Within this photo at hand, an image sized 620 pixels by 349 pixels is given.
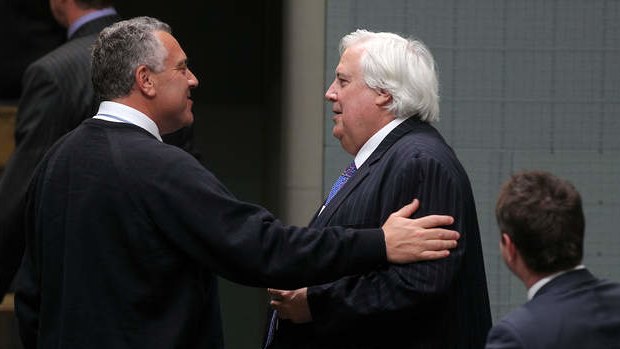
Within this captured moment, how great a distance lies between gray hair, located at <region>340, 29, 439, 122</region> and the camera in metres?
4.08

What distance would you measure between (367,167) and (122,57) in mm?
774

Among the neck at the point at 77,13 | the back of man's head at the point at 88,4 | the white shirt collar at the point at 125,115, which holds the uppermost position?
the back of man's head at the point at 88,4

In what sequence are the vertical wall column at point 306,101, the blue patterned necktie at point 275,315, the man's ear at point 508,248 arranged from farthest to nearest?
the vertical wall column at point 306,101, the blue patterned necktie at point 275,315, the man's ear at point 508,248

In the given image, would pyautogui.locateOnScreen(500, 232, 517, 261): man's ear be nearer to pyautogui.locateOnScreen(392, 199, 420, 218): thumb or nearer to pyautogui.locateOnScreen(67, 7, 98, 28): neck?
pyautogui.locateOnScreen(392, 199, 420, 218): thumb

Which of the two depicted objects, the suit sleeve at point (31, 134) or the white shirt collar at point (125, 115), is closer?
the white shirt collar at point (125, 115)

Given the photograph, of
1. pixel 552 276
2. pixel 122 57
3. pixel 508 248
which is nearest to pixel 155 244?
pixel 122 57

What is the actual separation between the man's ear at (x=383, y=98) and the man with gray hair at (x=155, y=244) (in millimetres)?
374

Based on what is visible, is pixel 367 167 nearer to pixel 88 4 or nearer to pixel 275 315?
Answer: pixel 275 315

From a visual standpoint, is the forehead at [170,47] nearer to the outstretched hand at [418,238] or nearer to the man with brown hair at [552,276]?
the outstretched hand at [418,238]

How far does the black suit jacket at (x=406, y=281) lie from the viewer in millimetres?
3871

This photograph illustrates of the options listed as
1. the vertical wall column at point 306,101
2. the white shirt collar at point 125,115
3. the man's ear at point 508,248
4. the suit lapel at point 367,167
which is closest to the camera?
the man's ear at point 508,248

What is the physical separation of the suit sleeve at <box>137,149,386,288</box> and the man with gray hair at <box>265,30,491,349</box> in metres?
0.13

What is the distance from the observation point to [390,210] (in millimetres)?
3973

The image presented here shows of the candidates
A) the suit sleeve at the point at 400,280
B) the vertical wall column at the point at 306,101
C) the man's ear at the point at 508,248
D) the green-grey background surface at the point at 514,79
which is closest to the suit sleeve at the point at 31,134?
the vertical wall column at the point at 306,101
